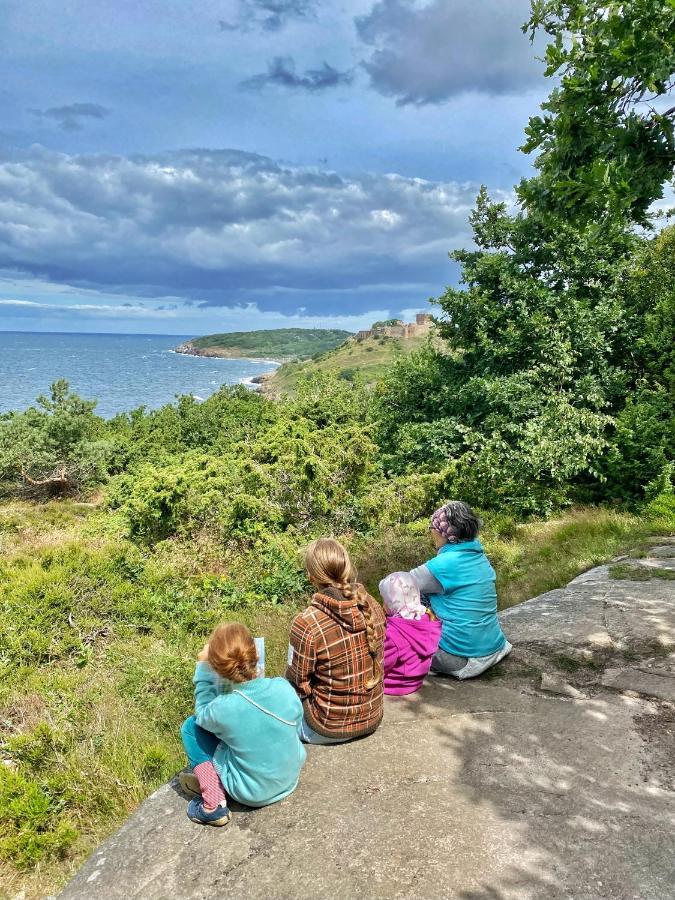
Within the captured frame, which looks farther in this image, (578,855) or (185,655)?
(185,655)

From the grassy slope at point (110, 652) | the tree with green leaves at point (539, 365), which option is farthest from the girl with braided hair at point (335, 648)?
the tree with green leaves at point (539, 365)

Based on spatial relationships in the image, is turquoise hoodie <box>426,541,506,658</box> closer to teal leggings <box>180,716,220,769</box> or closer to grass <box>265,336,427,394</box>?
teal leggings <box>180,716,220,769</box>

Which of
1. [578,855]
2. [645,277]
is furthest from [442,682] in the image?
[645,277]

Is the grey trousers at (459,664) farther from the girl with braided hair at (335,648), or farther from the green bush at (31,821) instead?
the green bush at (31,821)

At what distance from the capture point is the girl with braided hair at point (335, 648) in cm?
355

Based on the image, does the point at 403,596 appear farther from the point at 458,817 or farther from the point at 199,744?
the point at 199,744

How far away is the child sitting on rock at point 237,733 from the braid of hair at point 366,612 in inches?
25.2

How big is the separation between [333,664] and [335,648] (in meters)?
0.11

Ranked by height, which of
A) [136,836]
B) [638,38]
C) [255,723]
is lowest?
[136,836]

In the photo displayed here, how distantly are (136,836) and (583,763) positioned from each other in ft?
9.20

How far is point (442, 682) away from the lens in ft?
15.4

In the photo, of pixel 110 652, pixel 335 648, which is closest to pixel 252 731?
pixel 335 648

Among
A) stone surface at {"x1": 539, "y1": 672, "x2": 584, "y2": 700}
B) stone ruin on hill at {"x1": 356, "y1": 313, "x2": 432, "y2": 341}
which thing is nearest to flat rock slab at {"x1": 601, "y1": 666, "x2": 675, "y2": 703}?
stone surface at {"x1": 539, "y1": 672, "x2": 584, "y2": 700}

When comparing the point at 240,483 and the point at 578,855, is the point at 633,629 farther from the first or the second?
the point at 240,483
